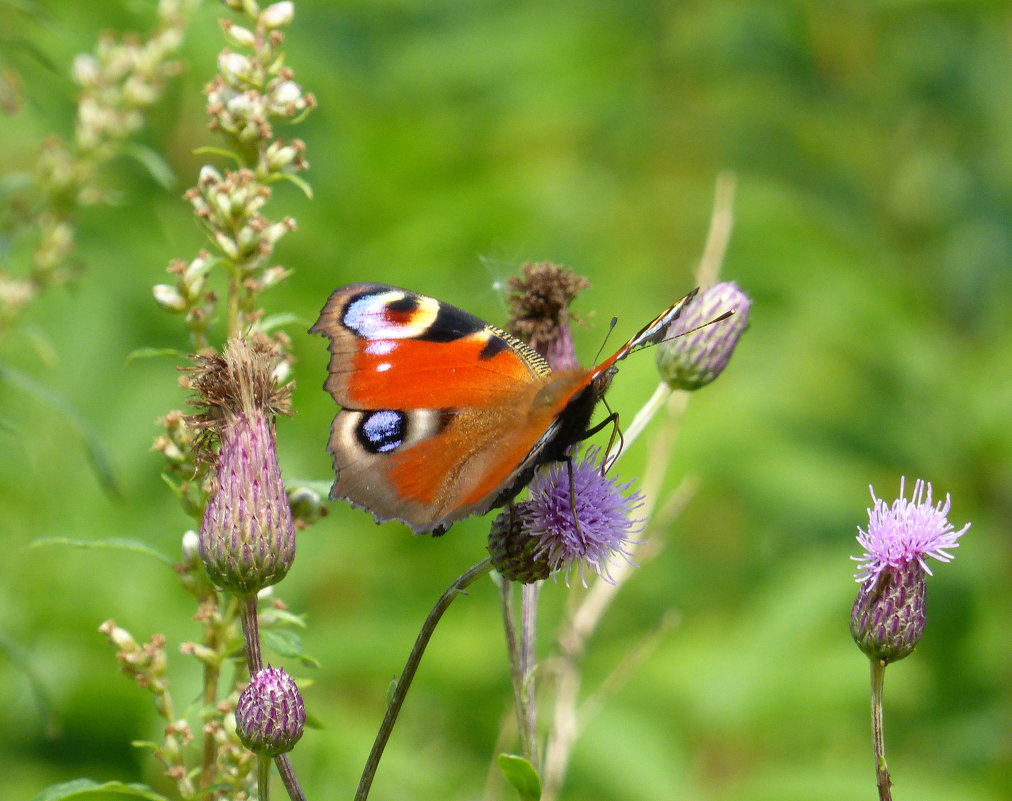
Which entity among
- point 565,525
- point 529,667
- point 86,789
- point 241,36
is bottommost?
point 86,789

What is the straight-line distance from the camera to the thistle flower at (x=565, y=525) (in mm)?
2111

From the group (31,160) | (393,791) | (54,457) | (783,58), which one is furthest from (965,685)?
(31,160)

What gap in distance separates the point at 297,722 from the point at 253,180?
1023 millimetres

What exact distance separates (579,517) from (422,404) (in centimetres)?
40

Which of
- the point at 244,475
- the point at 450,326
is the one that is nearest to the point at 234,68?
the point at 450,326

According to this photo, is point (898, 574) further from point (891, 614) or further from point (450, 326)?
point (450, 326)

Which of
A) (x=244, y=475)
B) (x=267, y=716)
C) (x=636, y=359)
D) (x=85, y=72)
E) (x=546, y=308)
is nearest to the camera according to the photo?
(x=267, y=716)

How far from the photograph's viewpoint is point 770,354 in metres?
5.82

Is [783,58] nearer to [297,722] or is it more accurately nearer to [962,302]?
[962,302]

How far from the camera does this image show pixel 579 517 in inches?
88.6

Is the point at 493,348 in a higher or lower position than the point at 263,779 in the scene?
higher

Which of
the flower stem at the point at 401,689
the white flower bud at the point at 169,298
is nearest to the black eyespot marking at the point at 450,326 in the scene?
the white flower bud at the point at 169,298

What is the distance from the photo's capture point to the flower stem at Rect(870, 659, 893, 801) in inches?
72.4

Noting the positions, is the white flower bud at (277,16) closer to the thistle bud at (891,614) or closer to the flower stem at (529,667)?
the flower stem at (529,667)
